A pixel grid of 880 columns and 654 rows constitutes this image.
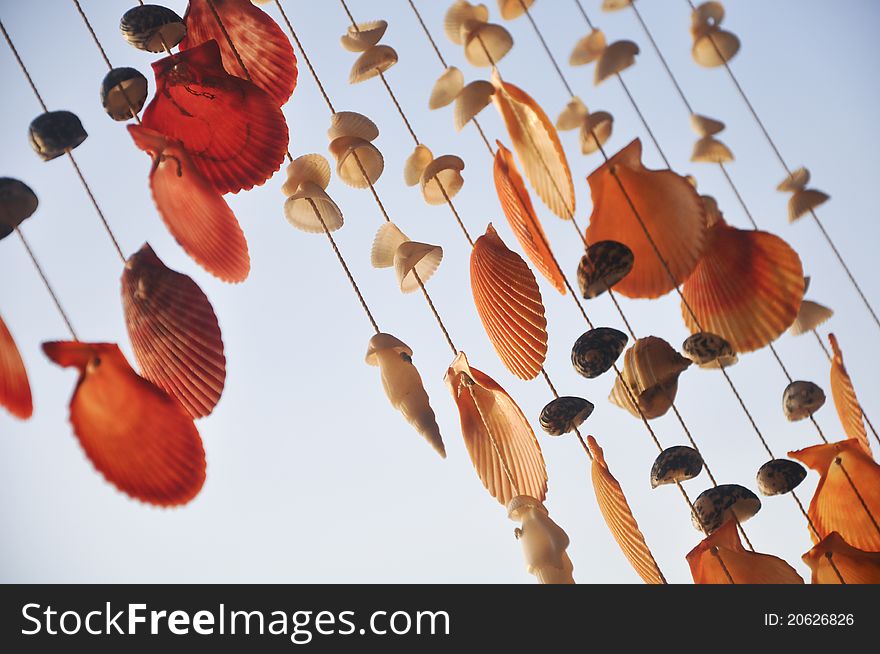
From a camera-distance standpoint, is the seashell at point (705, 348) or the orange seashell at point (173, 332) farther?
the seashell at point (705, 348)

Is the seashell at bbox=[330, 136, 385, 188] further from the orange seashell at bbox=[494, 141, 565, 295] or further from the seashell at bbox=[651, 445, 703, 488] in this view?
the seashell at bbox=[651, 445, 703, 488]

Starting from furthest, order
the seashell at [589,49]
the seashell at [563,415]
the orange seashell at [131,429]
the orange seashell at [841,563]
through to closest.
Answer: the seashell at [589,49] < the orange seashell at [841,563] < the seashell at [563,415] < the orange seashell at [131,429]

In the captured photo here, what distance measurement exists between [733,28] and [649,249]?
77cm

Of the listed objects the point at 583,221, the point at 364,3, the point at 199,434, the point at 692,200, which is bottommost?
the point at 199,434

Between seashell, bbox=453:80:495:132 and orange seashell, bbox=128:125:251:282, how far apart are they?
0.75ft

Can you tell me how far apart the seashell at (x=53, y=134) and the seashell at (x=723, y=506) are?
0.53 meters

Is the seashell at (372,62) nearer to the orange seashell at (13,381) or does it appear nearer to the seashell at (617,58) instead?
the seashell at (617,58)

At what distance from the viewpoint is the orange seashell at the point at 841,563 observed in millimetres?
771

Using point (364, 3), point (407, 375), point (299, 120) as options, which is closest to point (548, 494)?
point (407, 375)

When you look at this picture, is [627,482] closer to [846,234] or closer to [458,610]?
[846,234]

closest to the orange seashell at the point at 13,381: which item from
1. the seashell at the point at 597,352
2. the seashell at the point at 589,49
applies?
the seashell at the point at 597,352

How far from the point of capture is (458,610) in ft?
1.82

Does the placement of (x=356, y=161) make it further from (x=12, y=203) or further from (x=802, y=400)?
(x=802, y=400)

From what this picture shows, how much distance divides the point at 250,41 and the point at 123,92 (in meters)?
0.15
